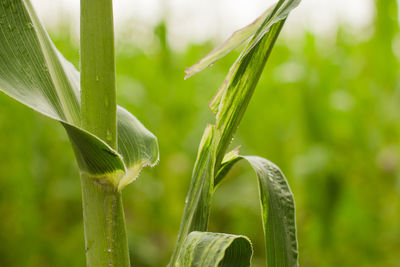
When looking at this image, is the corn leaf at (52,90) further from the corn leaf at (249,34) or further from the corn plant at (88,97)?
the corn leaf at (249,34)

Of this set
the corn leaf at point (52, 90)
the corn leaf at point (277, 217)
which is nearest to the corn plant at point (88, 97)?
the corn leaf at point (52, 90)

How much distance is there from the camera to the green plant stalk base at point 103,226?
0.42 metres

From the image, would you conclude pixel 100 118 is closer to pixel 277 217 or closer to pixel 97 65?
pixel 97 65

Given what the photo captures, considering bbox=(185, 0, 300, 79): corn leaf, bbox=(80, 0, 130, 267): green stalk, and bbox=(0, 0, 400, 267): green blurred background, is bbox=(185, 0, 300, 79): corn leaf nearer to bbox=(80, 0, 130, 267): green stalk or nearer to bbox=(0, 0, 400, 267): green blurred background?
bbox=(80, 0, 130, 267): green stalk

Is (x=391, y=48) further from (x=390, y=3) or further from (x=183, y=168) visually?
(x=183, y=168)

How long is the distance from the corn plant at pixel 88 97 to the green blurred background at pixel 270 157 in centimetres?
102

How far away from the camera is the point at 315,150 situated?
1548mm

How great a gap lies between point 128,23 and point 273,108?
76cm

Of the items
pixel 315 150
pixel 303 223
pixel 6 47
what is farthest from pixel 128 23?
pixel 6 47

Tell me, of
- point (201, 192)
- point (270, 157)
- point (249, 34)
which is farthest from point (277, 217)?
point (270, 157)

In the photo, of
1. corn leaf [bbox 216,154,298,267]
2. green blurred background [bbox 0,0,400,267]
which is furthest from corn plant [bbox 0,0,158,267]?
green blurred background [bbox 0,0,400,267]

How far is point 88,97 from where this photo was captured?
406 mm

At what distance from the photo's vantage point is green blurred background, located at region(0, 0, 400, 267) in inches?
59.0

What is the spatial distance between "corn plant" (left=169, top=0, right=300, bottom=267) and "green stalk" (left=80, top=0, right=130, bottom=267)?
0.22 ft
